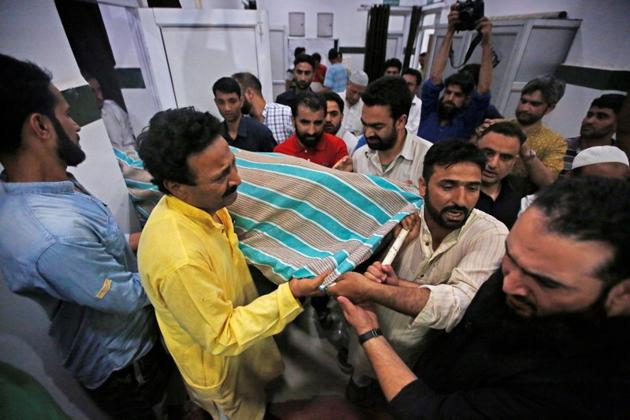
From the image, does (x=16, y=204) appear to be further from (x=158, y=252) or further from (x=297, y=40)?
(x=297, y=40)

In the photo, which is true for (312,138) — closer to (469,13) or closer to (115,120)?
(115,120)

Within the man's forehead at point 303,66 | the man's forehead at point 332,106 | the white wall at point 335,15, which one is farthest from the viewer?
the white wall at point 335,15

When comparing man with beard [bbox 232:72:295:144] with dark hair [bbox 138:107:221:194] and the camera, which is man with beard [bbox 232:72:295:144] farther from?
dark hair [bbox 138:107:221:194]

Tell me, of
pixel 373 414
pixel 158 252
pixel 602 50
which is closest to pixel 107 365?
pixel 158 252

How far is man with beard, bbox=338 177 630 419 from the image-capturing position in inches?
24.6

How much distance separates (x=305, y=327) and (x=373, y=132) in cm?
158

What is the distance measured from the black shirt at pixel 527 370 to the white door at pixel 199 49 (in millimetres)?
3558

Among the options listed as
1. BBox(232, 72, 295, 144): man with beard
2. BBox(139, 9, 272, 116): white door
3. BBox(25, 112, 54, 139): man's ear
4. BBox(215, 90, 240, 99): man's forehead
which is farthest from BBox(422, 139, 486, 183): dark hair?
BBox(139, 9, 272, 116): white door

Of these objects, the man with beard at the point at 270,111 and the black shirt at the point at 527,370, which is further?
the man with beard at the point at 270,111

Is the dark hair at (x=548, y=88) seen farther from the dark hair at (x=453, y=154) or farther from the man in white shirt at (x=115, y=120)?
the man in white shirt at (x=115, y=120)

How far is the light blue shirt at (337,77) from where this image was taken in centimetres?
545

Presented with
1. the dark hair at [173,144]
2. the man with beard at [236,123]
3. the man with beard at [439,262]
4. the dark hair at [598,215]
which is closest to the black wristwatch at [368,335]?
the man with beard at [439,262]

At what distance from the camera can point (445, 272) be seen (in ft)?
3.97

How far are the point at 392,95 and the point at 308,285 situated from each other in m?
1.35
